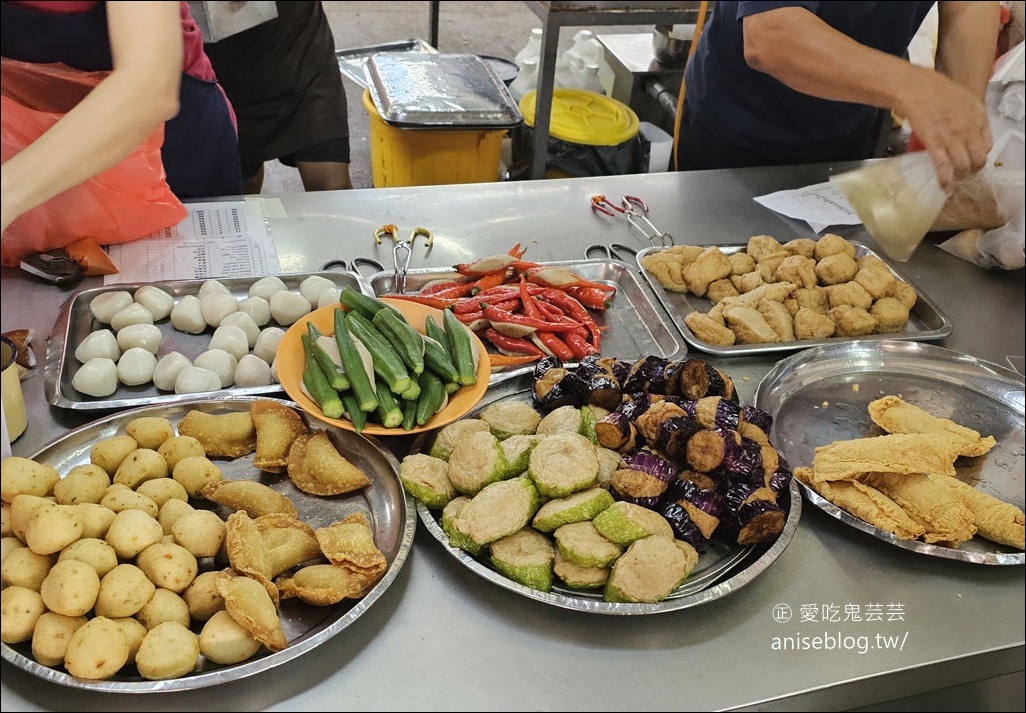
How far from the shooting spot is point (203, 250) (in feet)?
7.39

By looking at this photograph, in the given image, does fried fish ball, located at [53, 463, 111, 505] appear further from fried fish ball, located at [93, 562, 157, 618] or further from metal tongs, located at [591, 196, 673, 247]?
metal tongs, located at [591, 196, 673, 247]

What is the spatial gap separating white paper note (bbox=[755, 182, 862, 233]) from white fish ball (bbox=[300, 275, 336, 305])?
1595mm

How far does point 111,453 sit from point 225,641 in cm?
44

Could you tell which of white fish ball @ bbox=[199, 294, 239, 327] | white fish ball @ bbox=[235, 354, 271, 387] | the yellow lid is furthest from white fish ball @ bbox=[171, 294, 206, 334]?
the yellow lid

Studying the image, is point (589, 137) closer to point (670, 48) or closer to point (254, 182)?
point (670, 48)

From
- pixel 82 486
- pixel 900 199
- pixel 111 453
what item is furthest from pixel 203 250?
pixel 900 199

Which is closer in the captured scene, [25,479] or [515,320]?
[25,479]

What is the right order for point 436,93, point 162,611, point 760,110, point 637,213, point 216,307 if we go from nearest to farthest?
point 162,611, point 216,307, point 637,213, point 760,110, point 436,93

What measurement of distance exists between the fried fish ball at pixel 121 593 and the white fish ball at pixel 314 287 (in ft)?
3.17

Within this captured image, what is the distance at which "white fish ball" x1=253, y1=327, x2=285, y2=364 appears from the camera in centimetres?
189

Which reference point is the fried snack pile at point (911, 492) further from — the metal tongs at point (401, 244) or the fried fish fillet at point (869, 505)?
the metal tongs at point (401, 244)

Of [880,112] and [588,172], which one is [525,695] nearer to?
[880,112]

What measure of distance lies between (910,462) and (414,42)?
3496mm

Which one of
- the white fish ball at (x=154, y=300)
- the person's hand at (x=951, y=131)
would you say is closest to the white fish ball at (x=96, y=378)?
the white fish ball at (x=154, y=300)
